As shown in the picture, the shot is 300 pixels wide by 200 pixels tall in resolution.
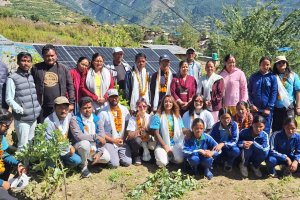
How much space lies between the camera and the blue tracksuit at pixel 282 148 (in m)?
5.89

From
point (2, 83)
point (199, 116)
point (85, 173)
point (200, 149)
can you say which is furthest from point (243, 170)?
point (2, 83)

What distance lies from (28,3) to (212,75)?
5862 inches

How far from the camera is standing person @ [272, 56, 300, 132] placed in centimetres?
641

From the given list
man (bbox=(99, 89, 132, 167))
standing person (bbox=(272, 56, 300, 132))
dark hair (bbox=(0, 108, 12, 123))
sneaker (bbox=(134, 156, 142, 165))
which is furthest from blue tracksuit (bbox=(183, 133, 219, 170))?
dark hair (bbox=(0, 108, 12, 123))

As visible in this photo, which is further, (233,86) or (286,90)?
(233,86)

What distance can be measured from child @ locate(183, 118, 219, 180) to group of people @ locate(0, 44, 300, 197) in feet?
0.05

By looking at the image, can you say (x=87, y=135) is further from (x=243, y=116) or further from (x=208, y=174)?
(x=243, y=116)

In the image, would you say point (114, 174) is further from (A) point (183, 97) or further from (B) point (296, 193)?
(B) point (296, 193)

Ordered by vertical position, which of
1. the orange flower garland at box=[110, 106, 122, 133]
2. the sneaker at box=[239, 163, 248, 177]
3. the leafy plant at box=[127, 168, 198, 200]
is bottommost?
the leafy plant at box=[127, 168, 198, 200]

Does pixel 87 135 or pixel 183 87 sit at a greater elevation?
pixel 183 87

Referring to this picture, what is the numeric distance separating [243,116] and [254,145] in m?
0.58

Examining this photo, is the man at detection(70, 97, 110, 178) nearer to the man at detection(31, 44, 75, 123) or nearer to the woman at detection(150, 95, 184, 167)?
the man at detection(31, 44, 75, 123)

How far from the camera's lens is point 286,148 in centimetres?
594

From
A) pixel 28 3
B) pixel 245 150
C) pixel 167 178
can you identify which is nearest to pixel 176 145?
pixel 167 178
